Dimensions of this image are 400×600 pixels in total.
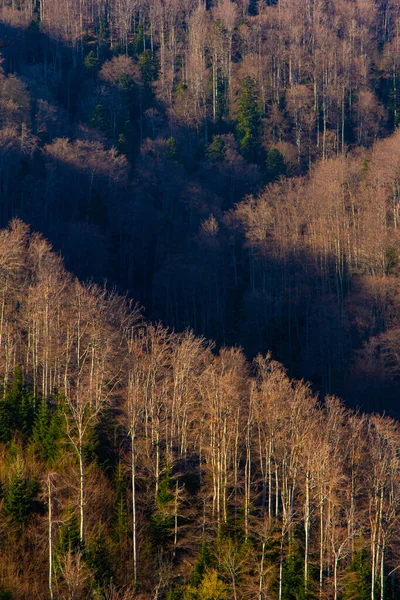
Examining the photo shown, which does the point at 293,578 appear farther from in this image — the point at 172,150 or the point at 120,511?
the point at 172,150

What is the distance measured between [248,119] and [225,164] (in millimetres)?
10895

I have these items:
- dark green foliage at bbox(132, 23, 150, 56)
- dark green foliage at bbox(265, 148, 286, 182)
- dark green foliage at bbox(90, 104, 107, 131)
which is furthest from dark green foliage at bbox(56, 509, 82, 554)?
dark green foliage at bbox(132, 23, 150, 56)

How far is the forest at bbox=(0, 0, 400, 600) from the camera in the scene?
35.2 m

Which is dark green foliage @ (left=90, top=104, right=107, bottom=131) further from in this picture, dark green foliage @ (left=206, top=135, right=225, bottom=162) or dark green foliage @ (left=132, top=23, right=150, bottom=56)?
dark green foliage @ (left=132, top=23, right=150, bottom=56)

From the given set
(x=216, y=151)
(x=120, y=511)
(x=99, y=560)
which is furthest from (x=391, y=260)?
(x=99, y=560)

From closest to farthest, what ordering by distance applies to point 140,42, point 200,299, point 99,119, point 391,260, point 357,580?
1. point 357,580
2. point 391,260
3. point 200,299
4. point 99,119
5. point 140,42

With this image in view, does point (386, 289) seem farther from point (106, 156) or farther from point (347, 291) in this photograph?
point (106, 156)

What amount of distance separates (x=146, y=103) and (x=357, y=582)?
3464 inches


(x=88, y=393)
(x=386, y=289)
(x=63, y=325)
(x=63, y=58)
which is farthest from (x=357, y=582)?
(x=63, y=58)

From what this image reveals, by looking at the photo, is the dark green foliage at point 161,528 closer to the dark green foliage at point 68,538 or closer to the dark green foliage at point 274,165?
the dark green foliage at point 68,538

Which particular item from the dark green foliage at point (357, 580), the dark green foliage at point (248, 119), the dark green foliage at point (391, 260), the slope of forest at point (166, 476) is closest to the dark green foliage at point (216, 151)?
the dark green foliage at point (248, 119)

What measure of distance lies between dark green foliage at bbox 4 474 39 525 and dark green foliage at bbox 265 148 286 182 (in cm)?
6925

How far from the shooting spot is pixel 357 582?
3375 centimetres

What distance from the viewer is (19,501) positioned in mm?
33344
